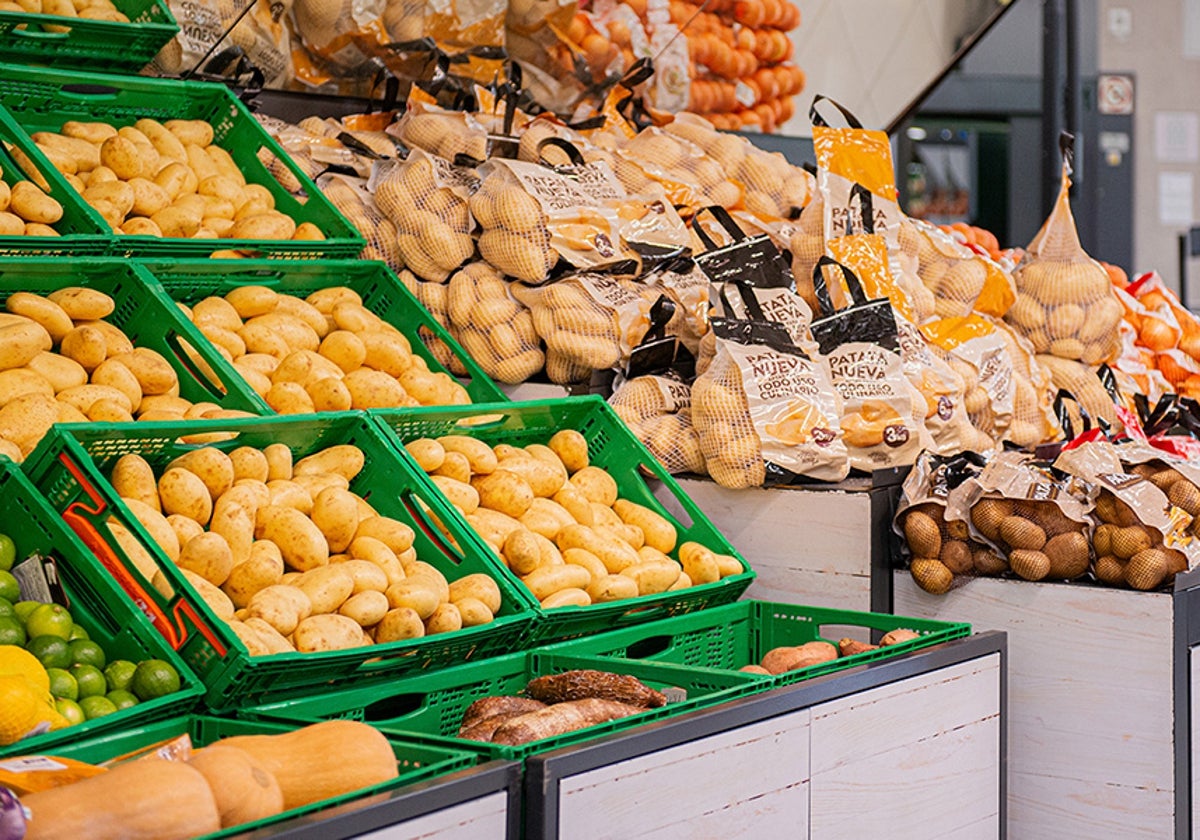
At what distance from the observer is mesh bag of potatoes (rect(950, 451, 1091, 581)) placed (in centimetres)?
281

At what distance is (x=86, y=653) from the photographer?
1.97 metres

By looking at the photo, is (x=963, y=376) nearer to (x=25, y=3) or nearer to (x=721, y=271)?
(x=721, y=271)

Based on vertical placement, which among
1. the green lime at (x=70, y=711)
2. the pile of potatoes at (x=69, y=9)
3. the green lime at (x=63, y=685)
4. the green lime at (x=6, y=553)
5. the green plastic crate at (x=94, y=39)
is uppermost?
the pile of potatoes at (x=69, y=9)

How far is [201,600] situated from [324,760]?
0.48 m

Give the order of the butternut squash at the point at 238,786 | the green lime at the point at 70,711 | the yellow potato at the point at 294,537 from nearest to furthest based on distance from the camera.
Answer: the butternut squash at the point at 238,786, the green lime at the point at 70,711, the yellow potato at the point at 294,537

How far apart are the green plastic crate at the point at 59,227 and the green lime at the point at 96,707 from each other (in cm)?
127

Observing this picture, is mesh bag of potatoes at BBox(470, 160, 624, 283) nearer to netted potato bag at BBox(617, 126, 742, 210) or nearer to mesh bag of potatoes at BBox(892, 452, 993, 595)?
netted potato bag at BBox(617, 126, 742, 210)

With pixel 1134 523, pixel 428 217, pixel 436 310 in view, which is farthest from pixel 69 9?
pixel 1134 523

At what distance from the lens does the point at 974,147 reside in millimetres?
8508

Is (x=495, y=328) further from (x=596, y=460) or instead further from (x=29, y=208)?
(x=29, y=208)

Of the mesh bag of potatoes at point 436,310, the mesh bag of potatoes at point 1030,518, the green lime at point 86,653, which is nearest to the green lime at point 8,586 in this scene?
the green lime at point 86,653

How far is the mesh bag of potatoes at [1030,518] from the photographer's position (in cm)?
281

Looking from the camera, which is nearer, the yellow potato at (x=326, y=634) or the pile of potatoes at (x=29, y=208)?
the yellow potato at (x=326, y=634)

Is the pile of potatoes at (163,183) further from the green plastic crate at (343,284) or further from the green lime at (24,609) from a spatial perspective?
the green lime at (24,609)
